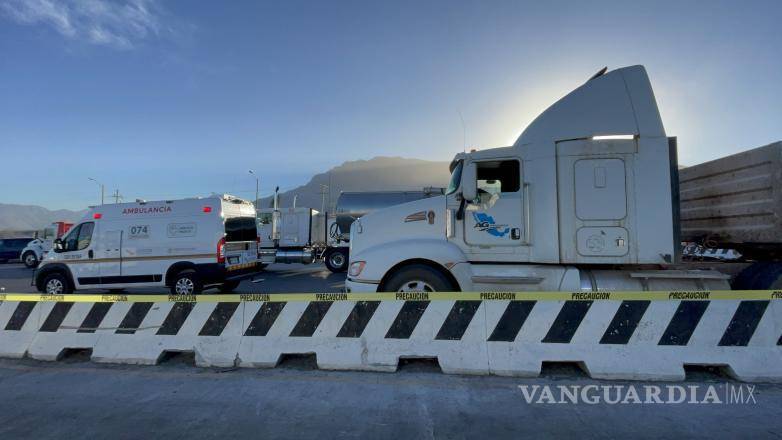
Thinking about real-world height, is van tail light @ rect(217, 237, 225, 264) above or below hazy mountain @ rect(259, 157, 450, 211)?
below

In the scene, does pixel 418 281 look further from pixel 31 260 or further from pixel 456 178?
pixel 31 260

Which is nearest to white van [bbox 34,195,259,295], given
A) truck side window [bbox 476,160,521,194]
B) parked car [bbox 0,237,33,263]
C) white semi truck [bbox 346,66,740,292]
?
white semi truck [bbox 346,66,740,292]

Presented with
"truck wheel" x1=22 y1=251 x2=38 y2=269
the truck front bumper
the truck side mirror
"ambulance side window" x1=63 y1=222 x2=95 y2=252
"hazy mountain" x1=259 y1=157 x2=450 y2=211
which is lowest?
"truck wheel" x1=22 y1=251 x2=38 y2=269

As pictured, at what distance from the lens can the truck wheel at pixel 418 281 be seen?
5105 mm

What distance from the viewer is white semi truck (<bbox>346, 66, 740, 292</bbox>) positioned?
5008 millimetres

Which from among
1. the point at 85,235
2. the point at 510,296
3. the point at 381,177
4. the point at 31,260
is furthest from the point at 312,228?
the point at 381,177

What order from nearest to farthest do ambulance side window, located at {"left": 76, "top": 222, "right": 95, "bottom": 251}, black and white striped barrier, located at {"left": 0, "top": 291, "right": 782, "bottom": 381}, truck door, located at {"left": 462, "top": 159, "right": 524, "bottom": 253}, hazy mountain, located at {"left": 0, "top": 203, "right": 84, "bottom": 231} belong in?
black and white striped barrier, located at {"left": 0, "top": 291, "right": 782, "bottom": 381}
truck door, located at {"left": 462, "top": 159, "right": 524, "bottom": 253}
ambulance side window, located at {"left": 76, "top": 222, "right": 95, "bottom": 251}
hazy mountain, located at {"left": 0, "top": 203, "right": 84, "bottom": 231}

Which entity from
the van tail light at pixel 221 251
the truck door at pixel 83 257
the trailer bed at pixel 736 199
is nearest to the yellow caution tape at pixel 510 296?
the trailer bed at pixel 736 199

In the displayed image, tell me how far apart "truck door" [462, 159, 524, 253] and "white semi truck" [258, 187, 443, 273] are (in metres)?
10.6

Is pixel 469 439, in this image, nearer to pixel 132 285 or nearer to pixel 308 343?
pixel 308 343

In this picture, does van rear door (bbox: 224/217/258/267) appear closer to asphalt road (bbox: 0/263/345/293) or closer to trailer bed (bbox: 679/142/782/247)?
asphalt road (bbox: 0/263/345/293)

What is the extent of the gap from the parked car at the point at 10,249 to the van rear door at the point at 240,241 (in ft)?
82.6

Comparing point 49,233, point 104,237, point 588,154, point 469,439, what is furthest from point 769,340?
point 49,233

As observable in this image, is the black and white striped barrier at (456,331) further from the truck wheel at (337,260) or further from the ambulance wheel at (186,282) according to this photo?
the truck wheel at (337,260)
